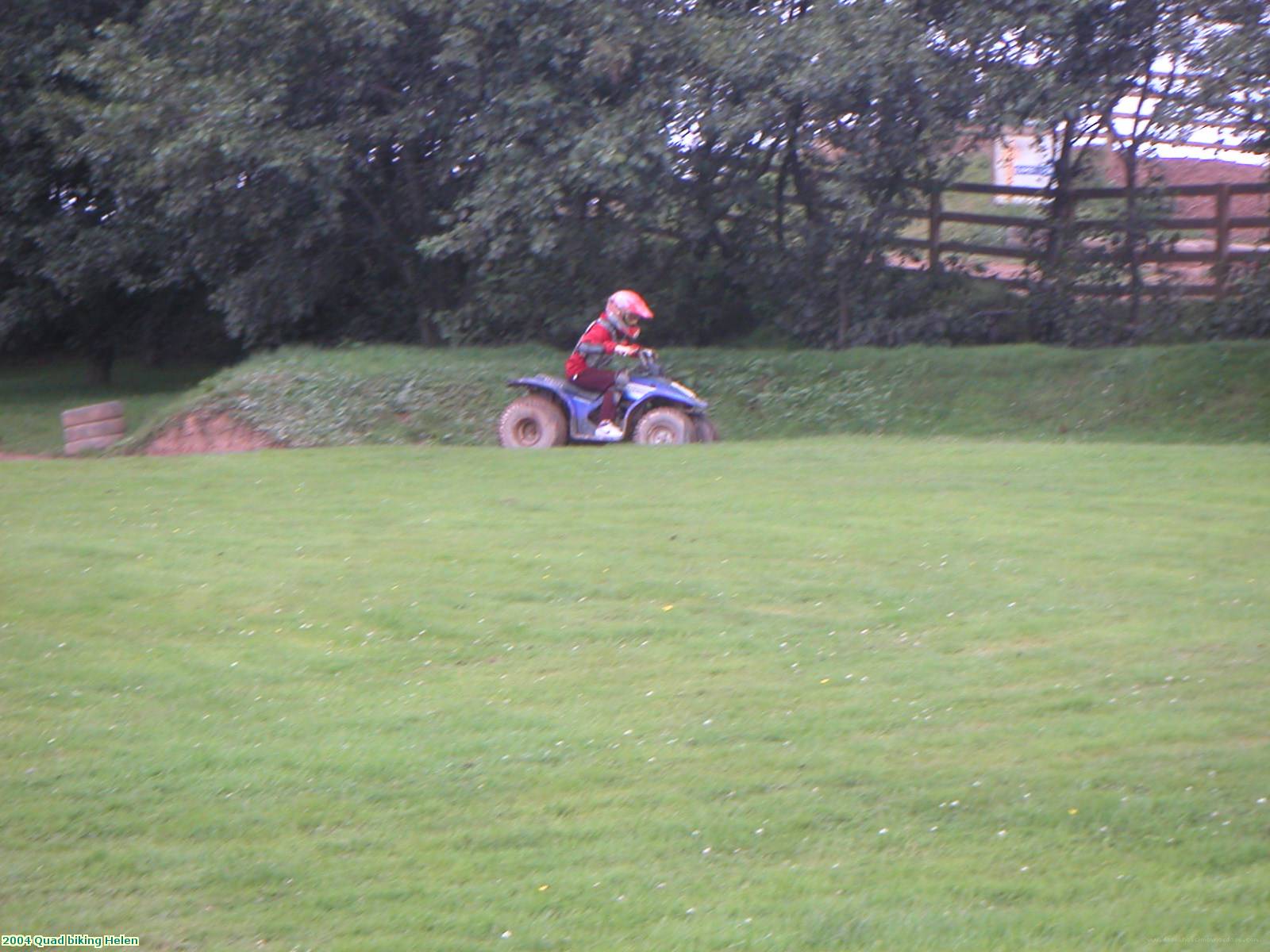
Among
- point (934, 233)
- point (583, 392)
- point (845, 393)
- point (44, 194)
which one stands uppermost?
point (44, 194)

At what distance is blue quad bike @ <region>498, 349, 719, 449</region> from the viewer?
1647cm

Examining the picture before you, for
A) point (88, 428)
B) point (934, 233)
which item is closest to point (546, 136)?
point (934, 233)

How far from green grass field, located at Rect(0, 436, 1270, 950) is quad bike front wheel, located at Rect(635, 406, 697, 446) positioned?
4.02m

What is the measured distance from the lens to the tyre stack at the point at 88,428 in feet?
64.5

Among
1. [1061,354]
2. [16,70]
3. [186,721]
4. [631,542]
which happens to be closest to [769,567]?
[631,542]

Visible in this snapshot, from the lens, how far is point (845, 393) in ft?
61.9

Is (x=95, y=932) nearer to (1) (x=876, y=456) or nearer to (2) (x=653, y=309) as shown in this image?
(1) (x=876, y=456)

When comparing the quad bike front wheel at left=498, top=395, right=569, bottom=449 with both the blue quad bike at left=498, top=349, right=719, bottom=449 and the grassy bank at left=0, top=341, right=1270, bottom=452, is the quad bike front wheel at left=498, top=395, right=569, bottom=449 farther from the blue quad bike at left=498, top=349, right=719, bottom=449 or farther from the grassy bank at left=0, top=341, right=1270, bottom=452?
the grassy bank at left=0, top=341, right=1270, bottom=452

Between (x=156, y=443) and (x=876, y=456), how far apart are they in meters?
9.63

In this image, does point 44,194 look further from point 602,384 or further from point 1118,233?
point 1118,233

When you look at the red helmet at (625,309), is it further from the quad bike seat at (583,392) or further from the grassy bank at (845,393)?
the grassy bank at (845,393)

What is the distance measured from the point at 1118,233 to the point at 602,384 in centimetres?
833

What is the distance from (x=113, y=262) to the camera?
79.3ft

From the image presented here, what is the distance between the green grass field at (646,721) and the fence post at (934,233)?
31.8 ft
